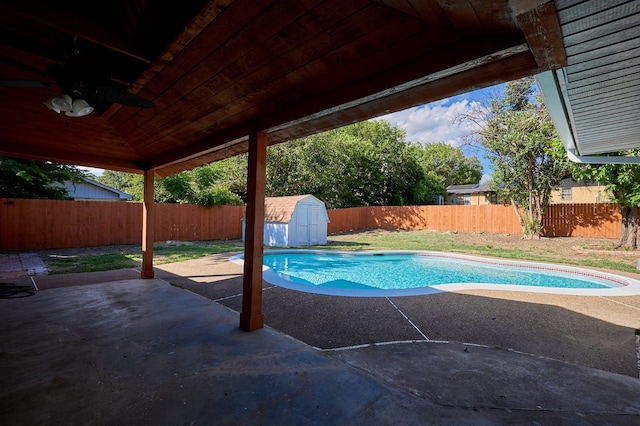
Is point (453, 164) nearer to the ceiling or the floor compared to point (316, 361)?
nearer to the ceiling

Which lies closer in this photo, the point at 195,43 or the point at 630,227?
the point at 195,43

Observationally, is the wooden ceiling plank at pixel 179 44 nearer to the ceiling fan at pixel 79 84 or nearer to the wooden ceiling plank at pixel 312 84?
the ceiling fan at pixel 79 84

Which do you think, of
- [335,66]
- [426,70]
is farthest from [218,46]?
[426,70]

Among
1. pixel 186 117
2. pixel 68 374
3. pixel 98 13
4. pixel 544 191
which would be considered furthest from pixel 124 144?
pixel 544 191

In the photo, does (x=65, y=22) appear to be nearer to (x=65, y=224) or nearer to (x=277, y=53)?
(x=277, y=53)

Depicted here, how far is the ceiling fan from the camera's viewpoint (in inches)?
88.4

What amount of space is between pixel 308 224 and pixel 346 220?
6156 mm

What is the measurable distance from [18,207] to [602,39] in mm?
12877

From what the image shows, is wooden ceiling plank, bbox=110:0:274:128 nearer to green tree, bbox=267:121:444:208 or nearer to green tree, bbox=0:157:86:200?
green tree, bbox=0:157:86:200

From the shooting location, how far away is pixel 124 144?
473cm

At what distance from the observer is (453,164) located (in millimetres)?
32812

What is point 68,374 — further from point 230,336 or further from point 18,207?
point 18,207

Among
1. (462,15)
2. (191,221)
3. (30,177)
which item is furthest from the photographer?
(191,221)

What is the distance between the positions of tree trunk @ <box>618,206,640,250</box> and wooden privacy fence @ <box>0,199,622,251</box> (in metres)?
2.55
